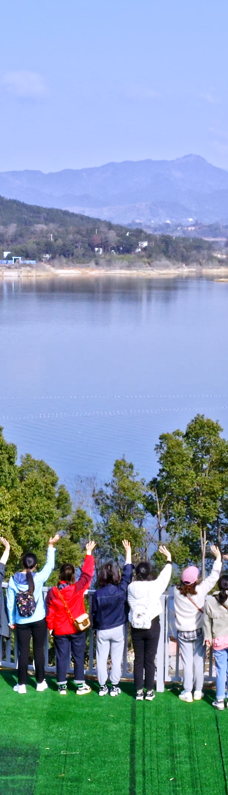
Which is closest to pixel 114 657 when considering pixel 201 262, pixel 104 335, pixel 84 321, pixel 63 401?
pixel 63 401

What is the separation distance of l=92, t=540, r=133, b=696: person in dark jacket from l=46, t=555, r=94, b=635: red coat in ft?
0.23

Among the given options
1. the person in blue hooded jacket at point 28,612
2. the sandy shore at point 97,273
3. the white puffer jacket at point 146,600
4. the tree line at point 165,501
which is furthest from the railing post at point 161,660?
the sandy shore at point 97,273

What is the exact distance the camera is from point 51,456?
20.5m

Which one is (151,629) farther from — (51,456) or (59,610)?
(51,456)

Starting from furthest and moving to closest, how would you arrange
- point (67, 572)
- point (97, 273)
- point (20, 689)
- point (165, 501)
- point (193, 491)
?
point (97, 273) → point (165, 501) → point (193, 491) → point (20, 689) → point (67, 572)

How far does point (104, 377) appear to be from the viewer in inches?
1340

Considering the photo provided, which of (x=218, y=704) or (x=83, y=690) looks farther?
(x=83, y=690)

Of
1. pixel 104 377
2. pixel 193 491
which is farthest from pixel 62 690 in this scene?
pixel 104 377

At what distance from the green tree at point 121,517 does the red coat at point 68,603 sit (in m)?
7.05

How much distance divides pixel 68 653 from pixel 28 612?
1.24ft

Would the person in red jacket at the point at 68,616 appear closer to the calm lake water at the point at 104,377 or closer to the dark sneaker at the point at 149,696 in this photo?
the dark sneaker at the point at 149,696

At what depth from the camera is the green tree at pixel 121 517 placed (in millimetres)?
11961

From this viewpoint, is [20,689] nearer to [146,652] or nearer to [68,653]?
[68,653]

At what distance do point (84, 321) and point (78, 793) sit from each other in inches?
2097
